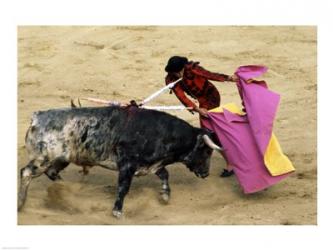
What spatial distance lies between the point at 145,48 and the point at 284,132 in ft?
10.4

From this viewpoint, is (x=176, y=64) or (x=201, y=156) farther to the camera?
(x=201, y=156)

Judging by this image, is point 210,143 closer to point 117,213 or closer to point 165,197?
point 165,197

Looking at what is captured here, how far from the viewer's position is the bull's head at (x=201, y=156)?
38.9 feet

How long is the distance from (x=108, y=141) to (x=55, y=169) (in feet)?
2.64

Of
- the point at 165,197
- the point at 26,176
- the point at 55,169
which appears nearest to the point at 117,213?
the point at 165,197

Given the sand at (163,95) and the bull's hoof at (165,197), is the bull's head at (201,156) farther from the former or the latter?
the bull's hoof at (165,197)

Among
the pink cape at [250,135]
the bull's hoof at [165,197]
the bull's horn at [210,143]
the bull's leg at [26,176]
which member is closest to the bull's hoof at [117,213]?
the bull's hoof at [165,197]

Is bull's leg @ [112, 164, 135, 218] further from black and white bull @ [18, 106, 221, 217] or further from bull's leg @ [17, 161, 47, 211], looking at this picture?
bull's leg @ [17, 161, 47, 211]

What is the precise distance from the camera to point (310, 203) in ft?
40.1

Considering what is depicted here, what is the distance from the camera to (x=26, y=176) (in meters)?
11.7

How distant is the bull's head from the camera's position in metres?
11.9

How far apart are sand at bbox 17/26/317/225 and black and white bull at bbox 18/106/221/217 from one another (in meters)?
0.43

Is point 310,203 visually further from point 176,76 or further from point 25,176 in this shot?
point 25,176

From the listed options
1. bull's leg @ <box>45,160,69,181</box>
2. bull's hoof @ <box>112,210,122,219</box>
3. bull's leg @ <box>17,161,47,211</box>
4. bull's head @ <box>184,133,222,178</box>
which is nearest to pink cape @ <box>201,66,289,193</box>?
bull's head @ <box>184,133,222,178</box>
